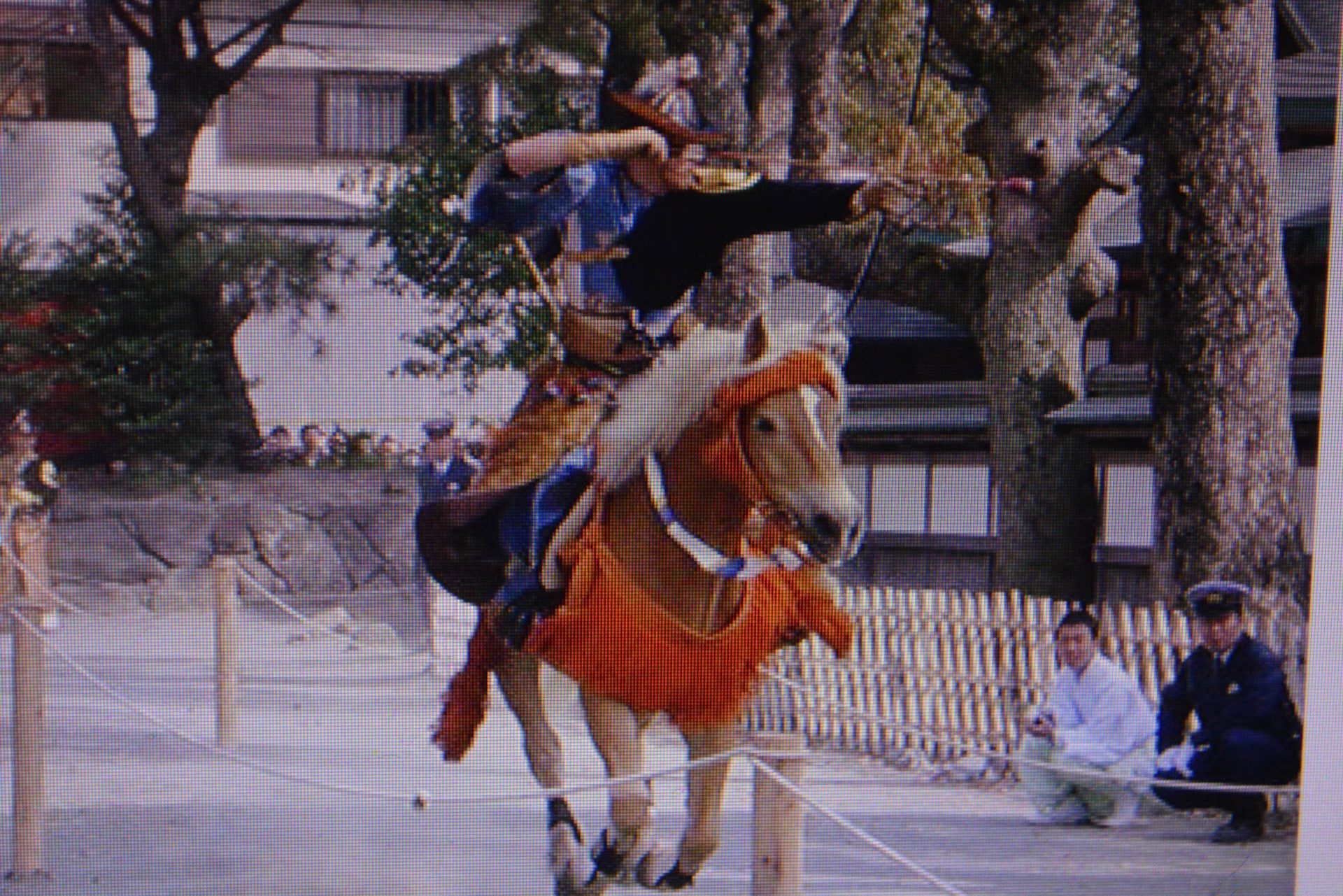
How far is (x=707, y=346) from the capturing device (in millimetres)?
2062

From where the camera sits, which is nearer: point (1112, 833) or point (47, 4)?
point (47, 4)

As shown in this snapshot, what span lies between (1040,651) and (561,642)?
1.39 metres

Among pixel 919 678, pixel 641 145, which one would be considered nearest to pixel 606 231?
pixel 641 145

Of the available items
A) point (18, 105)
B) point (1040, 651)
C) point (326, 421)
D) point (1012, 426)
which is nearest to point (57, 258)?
point (18, 105)

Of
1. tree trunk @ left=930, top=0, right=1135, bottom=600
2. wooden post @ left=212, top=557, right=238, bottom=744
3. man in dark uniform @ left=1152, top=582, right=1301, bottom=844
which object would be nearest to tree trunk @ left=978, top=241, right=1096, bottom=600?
tree trunk @ left=930, top=0, right=1135, bottom=600

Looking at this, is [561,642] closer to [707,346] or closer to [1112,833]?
[707,346]

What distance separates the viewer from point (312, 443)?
8.79 ft

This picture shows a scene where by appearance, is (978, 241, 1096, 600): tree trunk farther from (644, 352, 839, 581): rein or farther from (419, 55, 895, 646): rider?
(644, 352, 839, 581): rein

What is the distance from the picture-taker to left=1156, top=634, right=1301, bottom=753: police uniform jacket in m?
2.76

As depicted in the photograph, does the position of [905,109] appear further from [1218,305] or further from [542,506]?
[542,506]

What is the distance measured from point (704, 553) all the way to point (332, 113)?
96cm

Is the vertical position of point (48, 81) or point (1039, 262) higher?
point (48, 81)

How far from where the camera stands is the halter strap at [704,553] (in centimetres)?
206

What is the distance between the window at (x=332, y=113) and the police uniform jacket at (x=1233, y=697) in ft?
4.78
